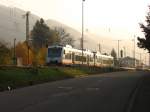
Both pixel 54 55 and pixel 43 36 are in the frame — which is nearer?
pixel 54 55

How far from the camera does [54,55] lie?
7256 centimetres

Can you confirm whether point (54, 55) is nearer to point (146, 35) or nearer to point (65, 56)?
point (65, 56)

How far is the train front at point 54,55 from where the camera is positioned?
71.0m

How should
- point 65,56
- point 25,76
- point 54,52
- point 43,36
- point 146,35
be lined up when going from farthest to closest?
1. point 43,36
2. point 54,52
3. point 65,56
4. point 146,35
5. point 25,76

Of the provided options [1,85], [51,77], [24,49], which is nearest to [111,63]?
[24,49]

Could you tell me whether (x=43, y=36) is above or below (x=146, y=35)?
above

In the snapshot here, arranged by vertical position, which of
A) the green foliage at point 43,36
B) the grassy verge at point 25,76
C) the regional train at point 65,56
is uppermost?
the green foliage at point 43,36

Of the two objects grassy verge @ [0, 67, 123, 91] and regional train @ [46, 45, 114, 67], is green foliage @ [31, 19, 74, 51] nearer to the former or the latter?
regional train @ [46, 45, 114, 67]

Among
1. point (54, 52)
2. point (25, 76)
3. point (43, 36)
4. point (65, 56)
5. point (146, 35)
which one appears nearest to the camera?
point (25, 76)

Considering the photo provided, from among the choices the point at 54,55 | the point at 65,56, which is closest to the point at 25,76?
the point at 65,56

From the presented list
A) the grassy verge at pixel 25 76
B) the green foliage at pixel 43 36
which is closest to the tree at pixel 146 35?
the grassy verge at pixel 25 76

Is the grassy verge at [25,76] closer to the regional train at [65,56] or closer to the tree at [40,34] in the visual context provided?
the regional train at [65,56]

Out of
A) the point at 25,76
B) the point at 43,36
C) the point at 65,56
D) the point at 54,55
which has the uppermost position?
the point at 43,36

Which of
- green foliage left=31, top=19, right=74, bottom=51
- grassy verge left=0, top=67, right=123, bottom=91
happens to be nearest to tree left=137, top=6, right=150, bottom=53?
grassy verge left=0, top=67, right=123, bottom=91
